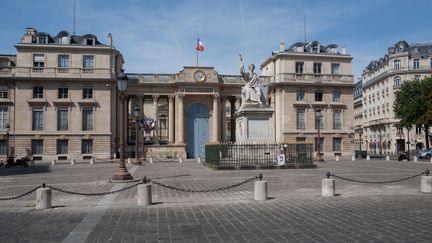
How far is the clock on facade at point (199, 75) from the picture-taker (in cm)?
5269

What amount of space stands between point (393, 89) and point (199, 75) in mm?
40263

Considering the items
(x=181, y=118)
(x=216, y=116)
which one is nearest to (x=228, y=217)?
(x=181, y=118)

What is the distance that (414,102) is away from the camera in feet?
177

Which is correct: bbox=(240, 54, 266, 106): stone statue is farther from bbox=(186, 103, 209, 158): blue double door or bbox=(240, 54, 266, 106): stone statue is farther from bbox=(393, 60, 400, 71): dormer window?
bbox=(393, 60, 400, 71): dormer window

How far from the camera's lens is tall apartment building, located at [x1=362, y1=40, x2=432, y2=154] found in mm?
72062

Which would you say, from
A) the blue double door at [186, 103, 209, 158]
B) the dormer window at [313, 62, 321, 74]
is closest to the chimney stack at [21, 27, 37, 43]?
the blue double door at [186, 103, 209, 158]

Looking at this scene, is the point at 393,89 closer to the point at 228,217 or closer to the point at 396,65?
the point at 396,65

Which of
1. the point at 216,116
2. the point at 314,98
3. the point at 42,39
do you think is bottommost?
the point at 216,116

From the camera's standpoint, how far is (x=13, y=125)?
154 feet

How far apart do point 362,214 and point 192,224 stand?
→ 4080mm

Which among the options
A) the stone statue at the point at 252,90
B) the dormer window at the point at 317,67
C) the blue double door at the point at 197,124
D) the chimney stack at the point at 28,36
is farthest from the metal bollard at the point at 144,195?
the dormer window at the point at 317,67

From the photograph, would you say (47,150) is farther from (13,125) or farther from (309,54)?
(309,54)

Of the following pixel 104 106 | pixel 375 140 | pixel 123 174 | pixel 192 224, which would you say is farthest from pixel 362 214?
pixel 375 140

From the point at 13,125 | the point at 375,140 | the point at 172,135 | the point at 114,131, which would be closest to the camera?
the point at 13,125
